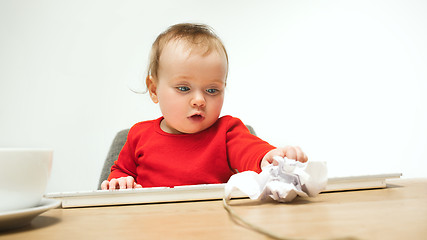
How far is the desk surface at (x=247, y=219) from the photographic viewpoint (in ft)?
1.16

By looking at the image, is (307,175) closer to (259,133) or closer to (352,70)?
(259,133)

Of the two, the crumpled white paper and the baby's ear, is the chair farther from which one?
the crumpled white paper

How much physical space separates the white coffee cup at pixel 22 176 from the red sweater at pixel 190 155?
542mm

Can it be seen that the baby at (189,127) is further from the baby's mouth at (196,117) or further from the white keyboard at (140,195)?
the white keyboard at (140,195)

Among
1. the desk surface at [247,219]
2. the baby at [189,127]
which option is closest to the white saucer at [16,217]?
the desk surface at [247,219]

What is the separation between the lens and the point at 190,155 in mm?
1017

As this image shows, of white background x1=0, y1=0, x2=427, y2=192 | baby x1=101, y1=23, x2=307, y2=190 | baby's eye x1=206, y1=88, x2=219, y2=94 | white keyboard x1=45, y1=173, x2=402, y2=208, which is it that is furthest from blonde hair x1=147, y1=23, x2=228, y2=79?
white background x1=0, y1=0, x2=427, y2=192

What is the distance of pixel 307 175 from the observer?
22.1 inches

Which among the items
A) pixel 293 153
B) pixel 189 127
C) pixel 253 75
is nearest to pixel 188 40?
pixel 189 127

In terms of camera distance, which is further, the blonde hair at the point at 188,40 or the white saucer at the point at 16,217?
the blonde hair at the point at 188,40

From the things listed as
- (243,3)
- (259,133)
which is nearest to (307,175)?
(259,133)

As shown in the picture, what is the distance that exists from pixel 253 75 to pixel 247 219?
6.62 feet

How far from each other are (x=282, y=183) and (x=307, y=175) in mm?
44

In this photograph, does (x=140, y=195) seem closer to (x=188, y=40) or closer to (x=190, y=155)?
(x=190, y=155)
